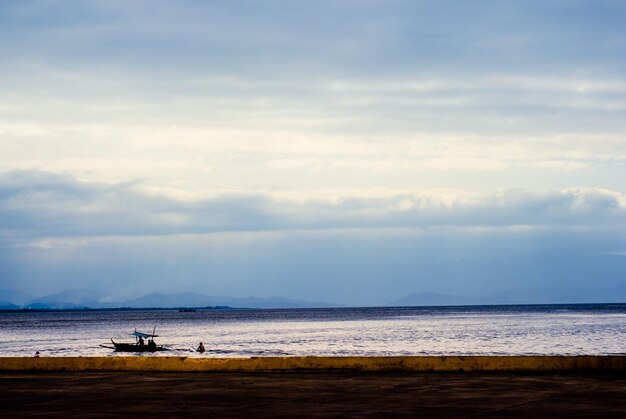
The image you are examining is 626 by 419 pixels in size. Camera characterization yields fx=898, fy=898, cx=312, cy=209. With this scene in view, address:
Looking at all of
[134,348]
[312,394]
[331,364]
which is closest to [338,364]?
[331,364]

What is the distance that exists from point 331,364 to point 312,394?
425 centimetres

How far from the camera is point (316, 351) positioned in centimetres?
7638

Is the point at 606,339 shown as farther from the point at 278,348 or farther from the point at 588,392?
the point at 588,392

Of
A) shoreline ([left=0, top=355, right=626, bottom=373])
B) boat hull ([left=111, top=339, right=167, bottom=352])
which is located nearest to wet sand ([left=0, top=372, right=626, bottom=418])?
shoreline ([left=0, top=355, right=626, bottom=373])

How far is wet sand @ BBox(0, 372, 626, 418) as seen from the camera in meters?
10.8

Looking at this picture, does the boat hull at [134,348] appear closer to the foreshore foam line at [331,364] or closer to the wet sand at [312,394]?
the foreshore foam line at [331,364]

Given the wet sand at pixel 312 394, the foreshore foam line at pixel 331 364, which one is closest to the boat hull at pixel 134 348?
the foreshore foam line at pixel 331 364

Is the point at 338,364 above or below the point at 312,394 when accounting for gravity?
above

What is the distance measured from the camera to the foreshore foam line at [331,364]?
54.5ft

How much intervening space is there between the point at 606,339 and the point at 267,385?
8304cm

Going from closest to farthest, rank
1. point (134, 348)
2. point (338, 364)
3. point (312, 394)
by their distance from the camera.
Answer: point (312, 394)
point (338, 364)
point (134, 348)

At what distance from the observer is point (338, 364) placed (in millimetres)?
17141

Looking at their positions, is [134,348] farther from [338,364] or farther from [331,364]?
[338,364]

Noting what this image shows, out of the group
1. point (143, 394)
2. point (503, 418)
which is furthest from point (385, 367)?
point (503, 418)
